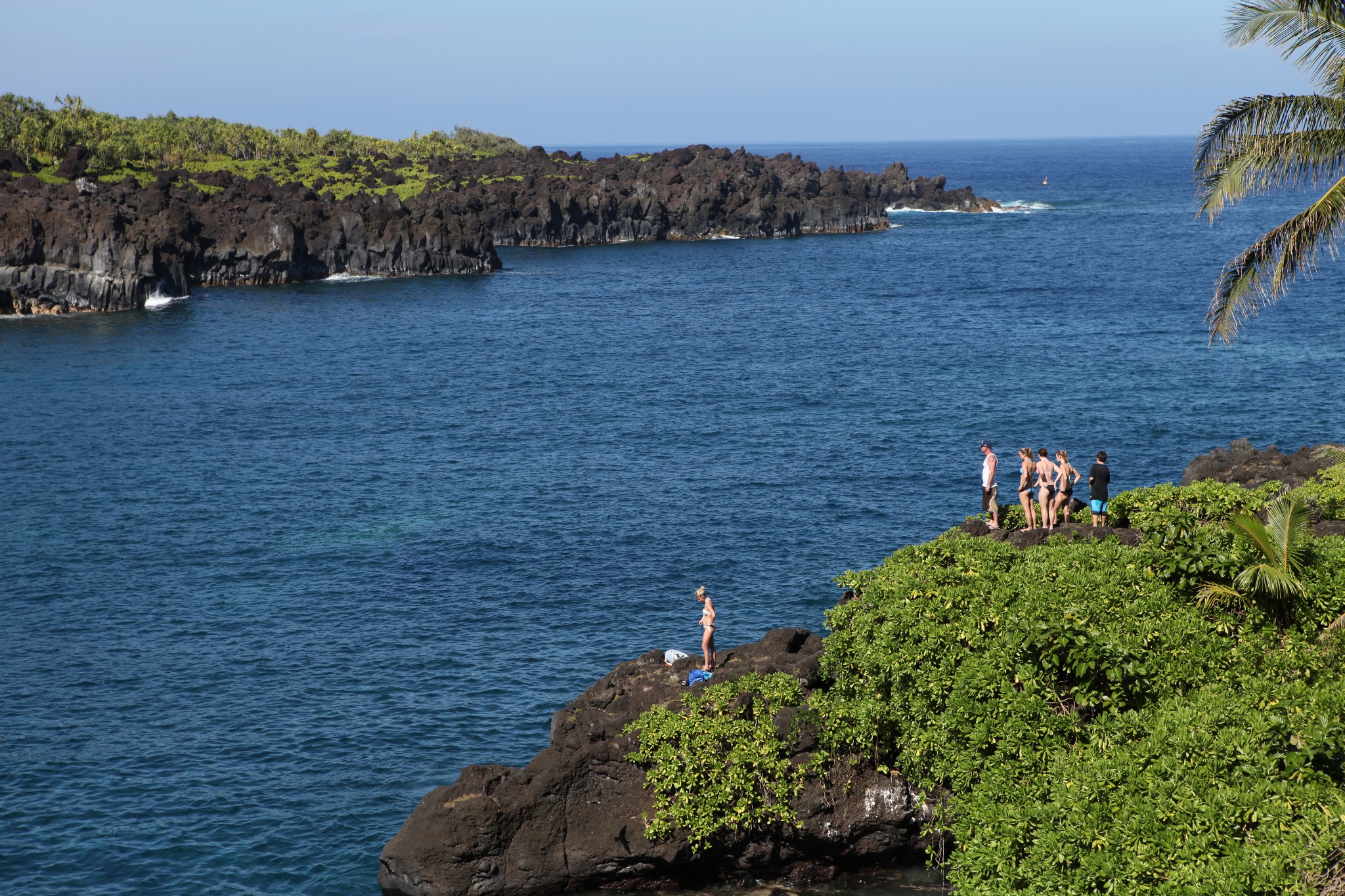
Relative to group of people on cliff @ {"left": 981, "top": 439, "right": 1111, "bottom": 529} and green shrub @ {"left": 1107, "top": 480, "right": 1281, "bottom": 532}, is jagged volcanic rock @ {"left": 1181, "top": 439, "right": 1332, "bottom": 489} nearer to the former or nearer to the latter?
group of people on cliff @ {"left": 981, "top": 439, "right": 1111, "bottom": 529}

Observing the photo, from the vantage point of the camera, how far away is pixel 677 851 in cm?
2595

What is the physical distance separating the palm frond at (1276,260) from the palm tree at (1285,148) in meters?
0.02

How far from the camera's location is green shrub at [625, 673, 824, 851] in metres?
25.7

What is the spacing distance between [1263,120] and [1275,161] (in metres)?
0.98

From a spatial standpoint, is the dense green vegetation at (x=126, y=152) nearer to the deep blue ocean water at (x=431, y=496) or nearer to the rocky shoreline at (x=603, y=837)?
the deep blue ocean water at (x=431, y=496)

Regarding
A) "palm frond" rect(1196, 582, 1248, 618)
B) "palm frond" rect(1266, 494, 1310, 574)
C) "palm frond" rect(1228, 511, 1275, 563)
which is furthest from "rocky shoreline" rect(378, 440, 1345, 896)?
"palm frond" rect(1266, 494, 1310, 574)

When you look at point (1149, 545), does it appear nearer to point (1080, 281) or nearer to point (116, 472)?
point (116, 472)

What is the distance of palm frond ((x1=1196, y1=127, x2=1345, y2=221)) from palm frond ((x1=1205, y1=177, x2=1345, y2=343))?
0.62 m

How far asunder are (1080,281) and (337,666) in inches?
4054

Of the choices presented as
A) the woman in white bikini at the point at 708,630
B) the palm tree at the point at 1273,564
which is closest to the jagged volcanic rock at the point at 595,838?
the woman in white bikini at the point at 708,630

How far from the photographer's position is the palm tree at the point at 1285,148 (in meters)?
24.6

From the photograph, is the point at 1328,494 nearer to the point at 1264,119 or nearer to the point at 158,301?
the point at 1264,119

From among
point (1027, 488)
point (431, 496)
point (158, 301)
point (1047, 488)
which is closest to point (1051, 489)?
point (1047, 488)

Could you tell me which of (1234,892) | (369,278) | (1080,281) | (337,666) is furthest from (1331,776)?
(369,278)
